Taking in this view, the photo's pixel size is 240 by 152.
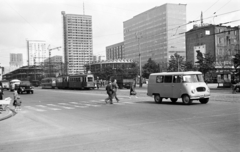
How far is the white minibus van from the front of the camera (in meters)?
17.9

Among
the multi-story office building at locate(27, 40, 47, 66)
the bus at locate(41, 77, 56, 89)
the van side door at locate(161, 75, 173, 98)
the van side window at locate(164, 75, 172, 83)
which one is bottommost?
the bus at locate(41, 77, 56, 89)

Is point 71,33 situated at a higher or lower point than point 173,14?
lower

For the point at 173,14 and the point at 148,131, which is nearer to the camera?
the point at 148,131

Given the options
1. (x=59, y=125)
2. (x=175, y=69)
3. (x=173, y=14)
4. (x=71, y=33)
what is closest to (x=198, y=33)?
(x=173, y=14)

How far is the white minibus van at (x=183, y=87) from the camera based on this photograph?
17.9 meters

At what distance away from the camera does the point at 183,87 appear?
1814 centimetres

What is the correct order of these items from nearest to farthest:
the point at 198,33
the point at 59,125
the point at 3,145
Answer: the point at 3,145
the point at 59,125
the point at 198,33

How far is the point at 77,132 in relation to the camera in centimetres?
946

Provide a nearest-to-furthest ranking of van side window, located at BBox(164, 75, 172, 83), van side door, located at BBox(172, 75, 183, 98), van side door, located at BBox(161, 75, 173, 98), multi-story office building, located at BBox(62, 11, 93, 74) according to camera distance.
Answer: van side door, located at BBox(172, 75, 183, 98), van side door, located at BBox(161, 75, 173, 98), van side window, located at BBox(164, 75, 172, 83), multi-story office building, located at BBox(62, 11, 93, 74)

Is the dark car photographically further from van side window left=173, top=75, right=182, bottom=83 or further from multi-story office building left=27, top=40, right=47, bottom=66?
multi-story office building left=27, top=40, right=47, bottom=66

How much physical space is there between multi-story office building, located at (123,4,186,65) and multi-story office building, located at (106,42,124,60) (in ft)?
126

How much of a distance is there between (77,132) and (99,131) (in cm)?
74

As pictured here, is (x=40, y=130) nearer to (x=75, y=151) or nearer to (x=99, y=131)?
(x=99, y=131)

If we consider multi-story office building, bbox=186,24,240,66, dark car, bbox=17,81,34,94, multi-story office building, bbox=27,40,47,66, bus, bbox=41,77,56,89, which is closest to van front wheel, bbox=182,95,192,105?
dark car, bbox=17,81,34,94
